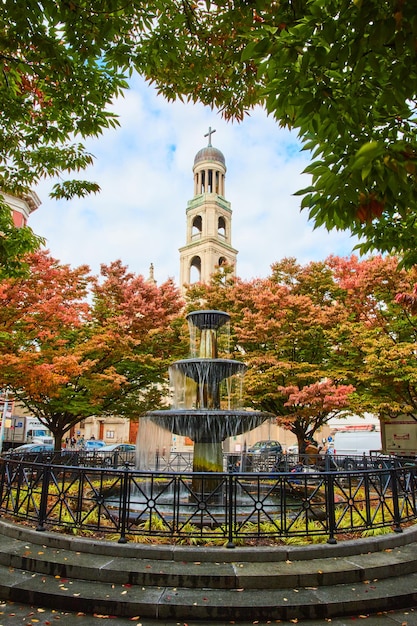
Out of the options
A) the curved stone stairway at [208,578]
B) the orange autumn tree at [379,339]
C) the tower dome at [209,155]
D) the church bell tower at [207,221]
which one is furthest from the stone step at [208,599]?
the tower dome at [209,155]

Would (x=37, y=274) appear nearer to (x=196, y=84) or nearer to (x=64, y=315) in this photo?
(x=64, y=315)

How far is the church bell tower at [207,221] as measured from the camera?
180 feet

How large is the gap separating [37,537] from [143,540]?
5.40 feet

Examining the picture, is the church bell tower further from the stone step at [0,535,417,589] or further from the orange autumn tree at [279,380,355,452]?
the stone step at [0,535,417,589]

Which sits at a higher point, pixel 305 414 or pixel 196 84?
pixel 196 84

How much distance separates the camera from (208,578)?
557 centimetres

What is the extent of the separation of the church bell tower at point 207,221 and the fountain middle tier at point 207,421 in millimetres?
42069

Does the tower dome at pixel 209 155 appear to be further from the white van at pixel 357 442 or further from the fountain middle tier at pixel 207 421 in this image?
the fountain middle tier at pixel 207 421

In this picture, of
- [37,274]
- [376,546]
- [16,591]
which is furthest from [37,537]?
[37,274]

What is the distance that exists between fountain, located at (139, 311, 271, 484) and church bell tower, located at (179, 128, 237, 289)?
39.3 metres

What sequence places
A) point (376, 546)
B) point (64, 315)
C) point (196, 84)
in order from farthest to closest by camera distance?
point (64, 315) < point (376, 546) < point (196, 84)

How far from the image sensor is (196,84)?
6133 mm

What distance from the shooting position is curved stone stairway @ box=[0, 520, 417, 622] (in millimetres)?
5070

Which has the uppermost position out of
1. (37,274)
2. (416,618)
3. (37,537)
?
(37,274)
